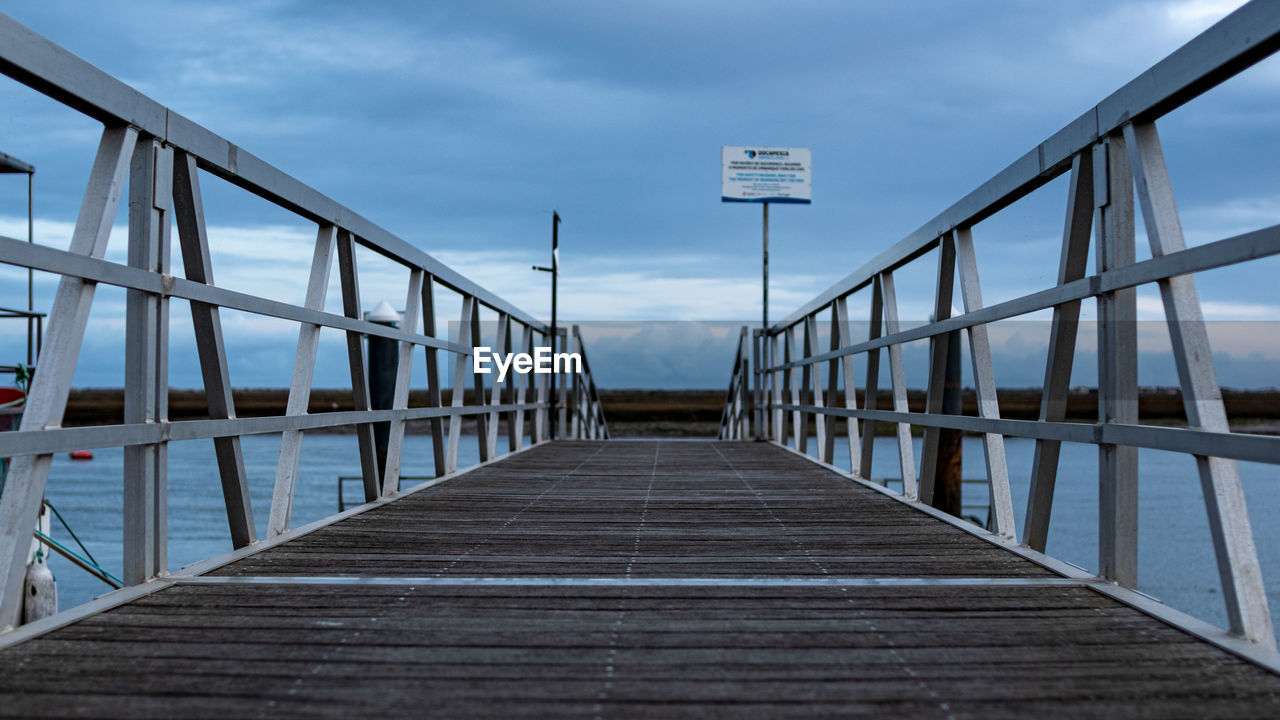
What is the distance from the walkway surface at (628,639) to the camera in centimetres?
167

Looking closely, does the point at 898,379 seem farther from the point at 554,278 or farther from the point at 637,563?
the point at 554,278

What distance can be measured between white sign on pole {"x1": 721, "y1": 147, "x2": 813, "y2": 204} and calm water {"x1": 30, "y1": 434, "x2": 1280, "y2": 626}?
19.2ft

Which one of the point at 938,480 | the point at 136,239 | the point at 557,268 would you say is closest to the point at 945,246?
the point at 136,239

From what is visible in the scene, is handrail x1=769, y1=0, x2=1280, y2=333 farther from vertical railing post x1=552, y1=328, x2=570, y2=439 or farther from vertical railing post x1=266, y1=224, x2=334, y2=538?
vertical railing post x1=552, y1=328, x2=570, y2=439

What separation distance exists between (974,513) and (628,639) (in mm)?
20760

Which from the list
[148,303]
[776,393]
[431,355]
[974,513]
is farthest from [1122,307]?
[974,513]

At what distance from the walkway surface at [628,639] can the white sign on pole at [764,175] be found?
8.05 meters

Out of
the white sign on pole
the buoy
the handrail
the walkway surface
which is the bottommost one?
the buoy

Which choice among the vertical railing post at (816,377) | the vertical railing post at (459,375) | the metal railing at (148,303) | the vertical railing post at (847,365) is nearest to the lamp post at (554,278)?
the vertical railing post at (816,377)

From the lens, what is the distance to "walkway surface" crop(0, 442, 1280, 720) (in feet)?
5.49

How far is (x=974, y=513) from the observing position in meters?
21.1

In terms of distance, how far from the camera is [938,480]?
9078mm

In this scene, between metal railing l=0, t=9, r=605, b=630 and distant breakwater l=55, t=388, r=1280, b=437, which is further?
distant breakwater l=55, t=388, r=1280, b=437

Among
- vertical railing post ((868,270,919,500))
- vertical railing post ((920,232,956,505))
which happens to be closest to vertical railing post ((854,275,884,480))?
vertical railing post ((868,270,919,500))
